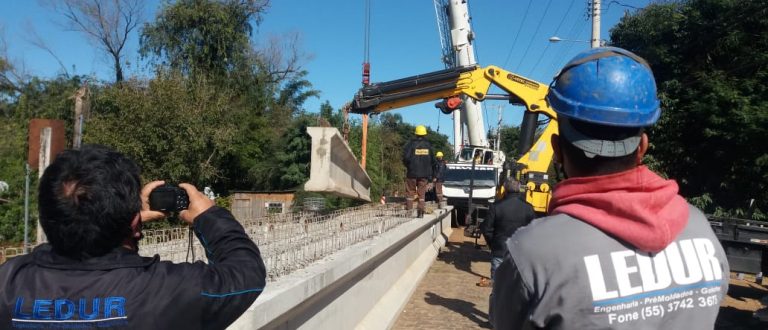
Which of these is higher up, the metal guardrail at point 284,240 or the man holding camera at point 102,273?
the man holding camera at point 102,273

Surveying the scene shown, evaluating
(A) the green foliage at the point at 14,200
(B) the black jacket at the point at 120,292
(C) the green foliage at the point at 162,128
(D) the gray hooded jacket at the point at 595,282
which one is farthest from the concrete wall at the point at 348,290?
(C) the green foliage at the point at 162,128

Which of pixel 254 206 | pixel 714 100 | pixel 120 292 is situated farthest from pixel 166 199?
pixel 714 100

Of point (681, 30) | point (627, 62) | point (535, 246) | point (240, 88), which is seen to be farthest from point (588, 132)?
point (240, 88)

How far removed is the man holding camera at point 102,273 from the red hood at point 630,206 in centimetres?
106

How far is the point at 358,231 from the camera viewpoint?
7.09 metres

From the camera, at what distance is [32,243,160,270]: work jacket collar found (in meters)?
1.67

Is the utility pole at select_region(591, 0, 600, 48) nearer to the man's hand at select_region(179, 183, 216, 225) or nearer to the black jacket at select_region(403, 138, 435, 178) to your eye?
the black jacket at select_region(403, 138, 435, 178)

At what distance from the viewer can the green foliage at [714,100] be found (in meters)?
17.5

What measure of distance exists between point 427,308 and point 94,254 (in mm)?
7052

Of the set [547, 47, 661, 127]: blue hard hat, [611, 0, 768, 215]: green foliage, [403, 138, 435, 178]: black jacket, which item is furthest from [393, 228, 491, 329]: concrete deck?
[611, 0, 768, 215]: green foliage

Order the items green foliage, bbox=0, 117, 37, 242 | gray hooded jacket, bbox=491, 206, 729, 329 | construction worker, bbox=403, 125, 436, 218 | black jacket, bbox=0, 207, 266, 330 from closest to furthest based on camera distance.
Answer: gray hooded jacket, bbox=491, 206, 729, 329 → black jacket, bbox=0, 207, 266, 330 → construction worker, bbox=403, 125, 436, 218 → green foliage, bbox=0, 117, 37, 242

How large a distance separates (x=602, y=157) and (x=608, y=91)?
0.20 m

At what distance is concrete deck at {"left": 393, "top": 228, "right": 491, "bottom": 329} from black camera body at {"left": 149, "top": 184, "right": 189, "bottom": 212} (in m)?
5.68

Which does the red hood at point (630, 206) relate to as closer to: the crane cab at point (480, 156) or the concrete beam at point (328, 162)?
the concrete beam at point (328, 162)
